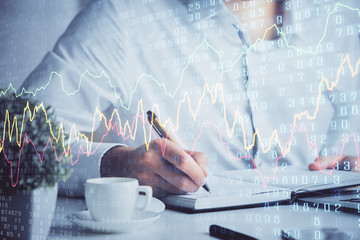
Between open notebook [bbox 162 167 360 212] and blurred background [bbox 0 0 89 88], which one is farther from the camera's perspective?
blurred background [bbox 0 0 89 88]

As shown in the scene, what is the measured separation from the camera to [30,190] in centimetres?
59

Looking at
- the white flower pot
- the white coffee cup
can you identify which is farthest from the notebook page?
the white flower pot

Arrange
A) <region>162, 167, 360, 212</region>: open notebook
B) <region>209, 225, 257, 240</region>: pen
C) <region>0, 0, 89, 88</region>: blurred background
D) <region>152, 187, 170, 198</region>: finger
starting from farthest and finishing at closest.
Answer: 1. <region>0, 0, 89, 88</region>: blurred background
2. <region>152, 187, 170, 198</region>: finger
3. <region>162, 167, 360, 212</region>: open notebook
4. <region>209, 225, 257, 240</region>: pen

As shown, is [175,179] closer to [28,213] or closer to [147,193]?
[147,193]

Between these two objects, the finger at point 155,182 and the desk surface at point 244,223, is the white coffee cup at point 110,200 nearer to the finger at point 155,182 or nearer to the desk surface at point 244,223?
the desk surface at point 244,223

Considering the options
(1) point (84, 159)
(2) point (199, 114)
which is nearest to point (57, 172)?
(1) point (84, 159)

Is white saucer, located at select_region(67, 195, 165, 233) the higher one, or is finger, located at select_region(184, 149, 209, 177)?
finger, located at select_region(184, 149, 209, 177)

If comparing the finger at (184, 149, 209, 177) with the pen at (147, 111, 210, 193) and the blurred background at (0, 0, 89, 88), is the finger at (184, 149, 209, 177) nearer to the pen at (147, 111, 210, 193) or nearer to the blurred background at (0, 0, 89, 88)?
the pen at (147, 111, 210, 193)

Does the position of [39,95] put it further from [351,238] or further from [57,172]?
[351,238]

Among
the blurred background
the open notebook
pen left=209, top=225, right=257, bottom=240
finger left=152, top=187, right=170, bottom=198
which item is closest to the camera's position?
pen left=209, top=225, right=257, bottom=240

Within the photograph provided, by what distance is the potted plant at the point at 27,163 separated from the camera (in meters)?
0.61

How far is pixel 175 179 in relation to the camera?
637 mm

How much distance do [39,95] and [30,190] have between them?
27cm

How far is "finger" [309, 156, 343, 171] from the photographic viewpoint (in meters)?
0.53
